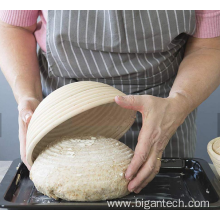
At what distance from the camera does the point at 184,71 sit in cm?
110

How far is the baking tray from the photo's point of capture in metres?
0.76

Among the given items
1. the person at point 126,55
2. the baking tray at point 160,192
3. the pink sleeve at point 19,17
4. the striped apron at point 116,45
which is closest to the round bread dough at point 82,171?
the baking tray at point 160,192

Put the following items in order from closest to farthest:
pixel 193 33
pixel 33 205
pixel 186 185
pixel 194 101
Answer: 1. pixel 33 205
2. pixel 186 185
3. pixel 194 101
4. pixel 193 33

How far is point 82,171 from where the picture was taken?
811 mm

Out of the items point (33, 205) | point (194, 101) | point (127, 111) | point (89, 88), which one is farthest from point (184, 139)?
point (33, 205)

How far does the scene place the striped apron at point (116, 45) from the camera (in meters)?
1.06

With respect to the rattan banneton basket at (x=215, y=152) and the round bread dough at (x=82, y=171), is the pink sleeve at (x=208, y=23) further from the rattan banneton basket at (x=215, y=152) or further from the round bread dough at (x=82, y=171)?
the round bread dough at (x=82, y=171)

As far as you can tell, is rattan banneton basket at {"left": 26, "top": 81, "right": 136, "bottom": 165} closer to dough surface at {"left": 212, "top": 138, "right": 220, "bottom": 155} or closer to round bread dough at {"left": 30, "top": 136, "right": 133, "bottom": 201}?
round bread dough at {"left": 30, "top": 136, "right": 133, "bottom": 201}

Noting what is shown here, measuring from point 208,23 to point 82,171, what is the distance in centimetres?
68

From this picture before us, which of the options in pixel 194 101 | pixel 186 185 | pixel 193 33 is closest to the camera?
pixel 186 185

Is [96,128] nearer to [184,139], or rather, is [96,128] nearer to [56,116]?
[56,116]

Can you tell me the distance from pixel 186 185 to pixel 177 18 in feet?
1.75

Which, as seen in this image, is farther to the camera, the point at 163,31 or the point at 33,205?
the point at 163,31

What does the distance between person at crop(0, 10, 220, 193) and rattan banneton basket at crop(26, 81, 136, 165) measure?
0.11 m
